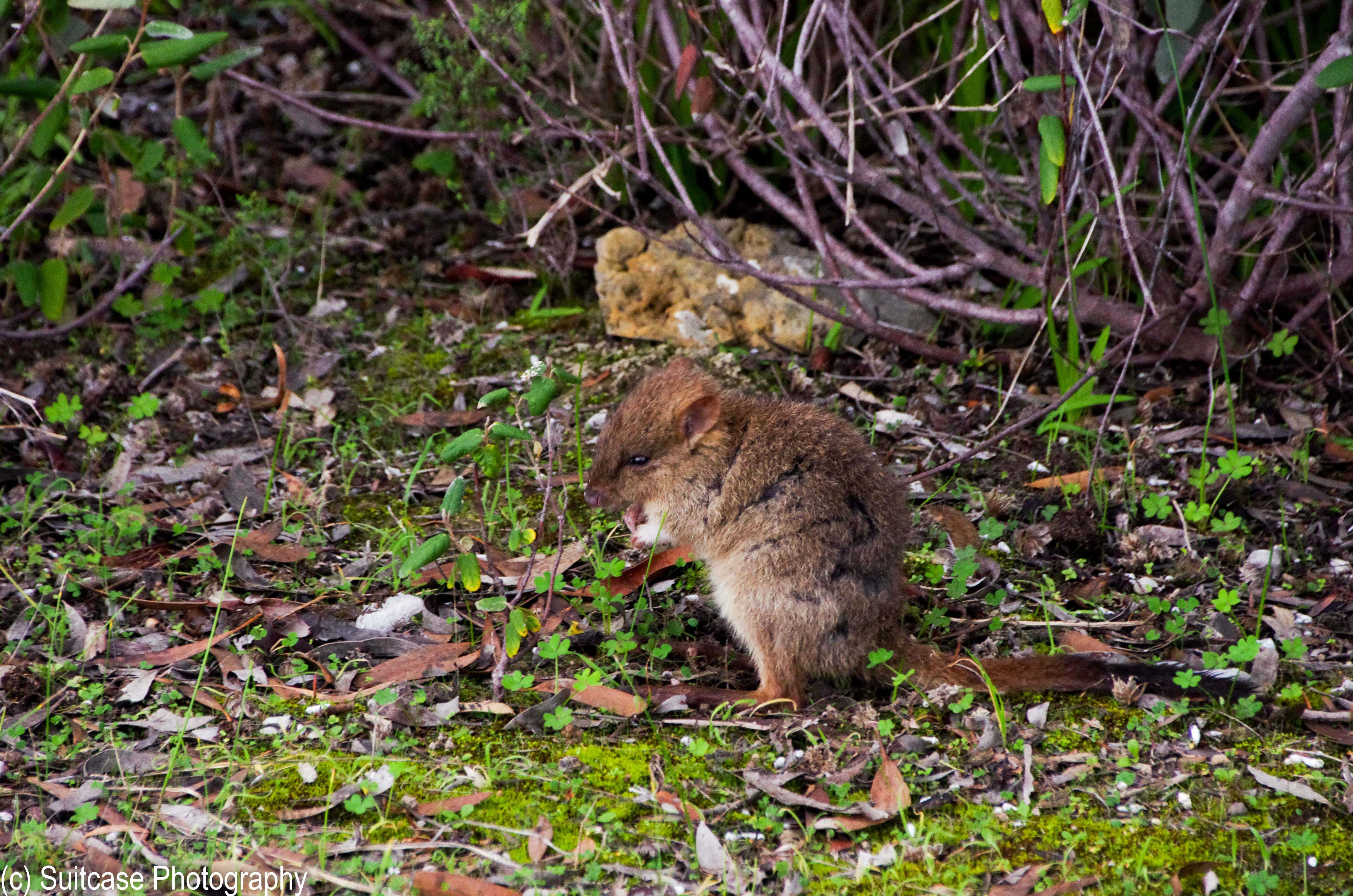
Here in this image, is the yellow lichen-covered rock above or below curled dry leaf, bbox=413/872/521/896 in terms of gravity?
above

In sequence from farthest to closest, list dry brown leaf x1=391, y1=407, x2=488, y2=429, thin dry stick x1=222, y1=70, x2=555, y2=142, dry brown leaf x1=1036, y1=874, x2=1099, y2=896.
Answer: thin dry stick x1=222, y1=70, x2=555, y2=142, dry brown leaf x1=391, y1=407, x2=488, y2=429, dry brown leaf x1=1036, y1=874, x2=1099, y2=896

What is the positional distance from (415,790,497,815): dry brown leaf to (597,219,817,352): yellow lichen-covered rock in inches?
116

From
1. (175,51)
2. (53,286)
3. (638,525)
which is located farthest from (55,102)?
(638,525)

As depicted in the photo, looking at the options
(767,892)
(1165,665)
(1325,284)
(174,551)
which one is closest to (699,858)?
(767,892)

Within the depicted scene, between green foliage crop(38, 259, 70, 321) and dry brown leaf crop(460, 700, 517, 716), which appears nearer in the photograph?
dry brown leaf crop(460, 700, 517, 716)

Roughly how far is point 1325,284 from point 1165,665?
7.72ft

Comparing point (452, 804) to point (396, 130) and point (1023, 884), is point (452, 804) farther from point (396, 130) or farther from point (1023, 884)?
point (396, 130)

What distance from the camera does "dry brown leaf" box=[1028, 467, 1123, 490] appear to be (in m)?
4.97

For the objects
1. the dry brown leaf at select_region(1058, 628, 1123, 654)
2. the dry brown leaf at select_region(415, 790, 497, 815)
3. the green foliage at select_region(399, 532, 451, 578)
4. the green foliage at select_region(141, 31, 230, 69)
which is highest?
the green foliage at select_region(141, 31, 230, 69)

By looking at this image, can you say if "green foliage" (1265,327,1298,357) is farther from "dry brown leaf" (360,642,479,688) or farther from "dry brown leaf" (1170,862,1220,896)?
"dry brown leaf" (360,642,479,688)

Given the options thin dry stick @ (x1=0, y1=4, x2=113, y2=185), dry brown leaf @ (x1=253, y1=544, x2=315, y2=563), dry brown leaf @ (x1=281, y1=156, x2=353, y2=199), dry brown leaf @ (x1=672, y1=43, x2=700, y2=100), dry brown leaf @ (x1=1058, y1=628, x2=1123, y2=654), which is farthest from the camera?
dry brown leaf @ (x1=281, y1=156, x2=353, y2=199)

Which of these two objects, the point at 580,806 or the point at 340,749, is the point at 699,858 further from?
the point at 340,749

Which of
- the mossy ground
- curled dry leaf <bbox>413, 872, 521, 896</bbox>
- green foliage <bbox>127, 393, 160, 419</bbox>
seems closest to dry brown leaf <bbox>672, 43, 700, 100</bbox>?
the mossy ground

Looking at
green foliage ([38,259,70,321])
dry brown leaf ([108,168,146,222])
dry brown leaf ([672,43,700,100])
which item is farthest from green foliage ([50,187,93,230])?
dry brown leaf ([672,43,700,100])
